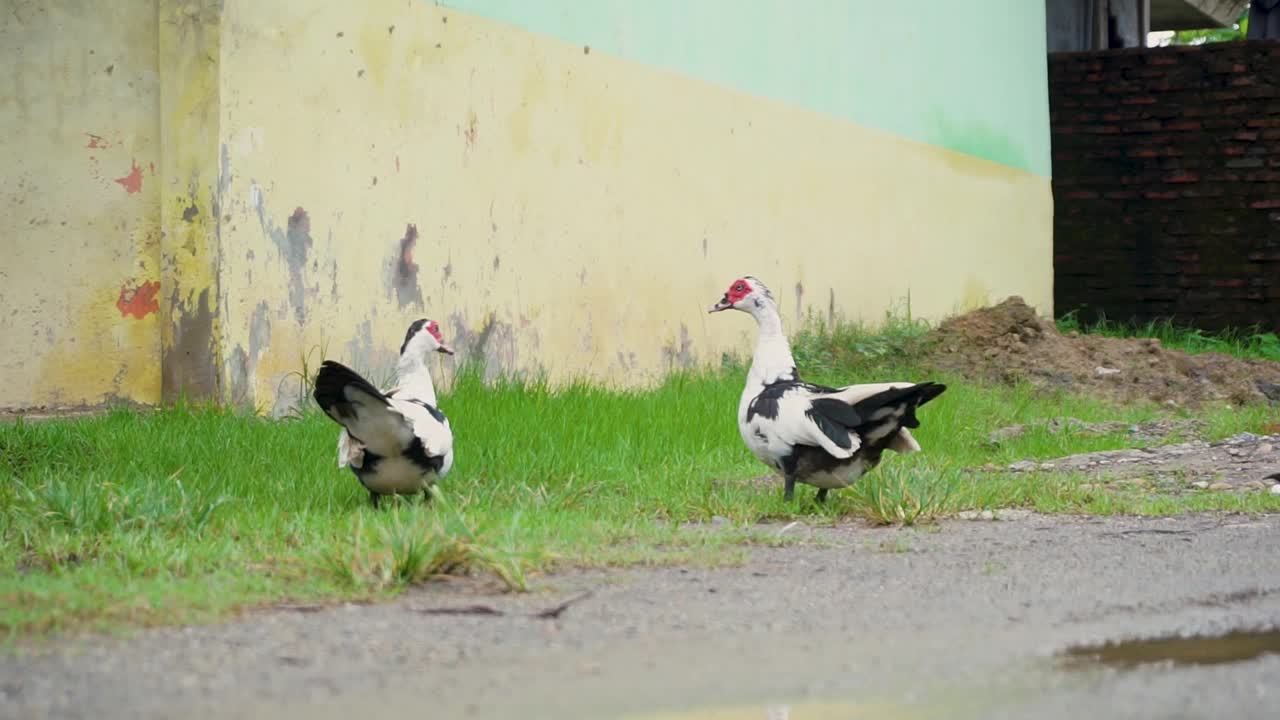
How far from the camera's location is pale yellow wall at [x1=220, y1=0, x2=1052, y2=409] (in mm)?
7734

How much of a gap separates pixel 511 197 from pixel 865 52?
16.3 feet

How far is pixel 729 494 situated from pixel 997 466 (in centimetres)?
224

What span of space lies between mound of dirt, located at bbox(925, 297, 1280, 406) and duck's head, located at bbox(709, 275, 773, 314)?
5.24 m

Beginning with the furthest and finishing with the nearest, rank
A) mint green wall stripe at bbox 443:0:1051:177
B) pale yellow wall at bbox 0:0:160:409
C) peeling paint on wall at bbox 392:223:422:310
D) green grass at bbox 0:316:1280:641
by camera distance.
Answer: mint green wall stripe at bbox 443:0:1051:177
peeling paint on wall at bbox 392:223:422:310
pale yellow wall at bbox 0:0:160:409
green grass at bbox 0:316:1280:641

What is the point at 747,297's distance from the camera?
22.2ft

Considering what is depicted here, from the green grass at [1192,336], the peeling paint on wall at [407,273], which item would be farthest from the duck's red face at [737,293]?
the green grass at [1192,336]

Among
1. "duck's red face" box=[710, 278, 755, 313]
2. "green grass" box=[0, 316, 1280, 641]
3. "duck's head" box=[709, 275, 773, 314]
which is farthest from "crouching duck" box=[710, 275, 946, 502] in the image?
"duck's red face" box=[710, 278, 755, 313]

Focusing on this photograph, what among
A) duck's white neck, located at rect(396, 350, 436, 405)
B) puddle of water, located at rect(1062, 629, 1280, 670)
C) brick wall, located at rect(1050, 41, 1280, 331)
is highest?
brick wall, located at rect(1050, 41, 1280, 331)

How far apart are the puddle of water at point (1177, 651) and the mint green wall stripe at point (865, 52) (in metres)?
6.17

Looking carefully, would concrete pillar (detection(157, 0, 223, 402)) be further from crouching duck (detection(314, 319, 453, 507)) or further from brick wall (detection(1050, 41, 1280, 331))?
brick wall (detection(1050, 41, 1280, 331))

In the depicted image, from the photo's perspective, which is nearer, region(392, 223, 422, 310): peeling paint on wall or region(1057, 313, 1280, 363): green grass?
region(392, 223, 422, 310): peeling paint on wall

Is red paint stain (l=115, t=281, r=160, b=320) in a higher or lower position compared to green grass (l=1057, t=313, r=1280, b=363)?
higher

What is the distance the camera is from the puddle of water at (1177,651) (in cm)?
361

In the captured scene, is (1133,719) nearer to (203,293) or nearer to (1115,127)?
(203,293)
